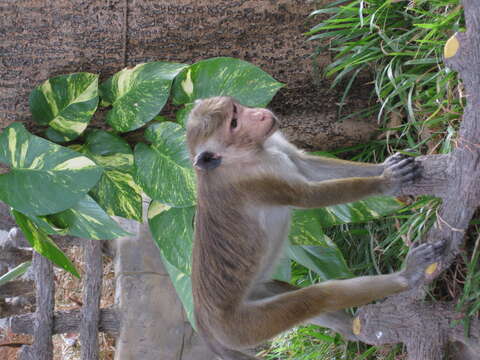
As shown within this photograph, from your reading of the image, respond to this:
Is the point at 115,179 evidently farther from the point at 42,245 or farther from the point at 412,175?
the point at 412,175

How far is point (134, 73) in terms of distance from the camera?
291 centimetres

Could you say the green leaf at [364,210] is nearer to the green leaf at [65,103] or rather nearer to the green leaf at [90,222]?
the green leaf at [90,222]

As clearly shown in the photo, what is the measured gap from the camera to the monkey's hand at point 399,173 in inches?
80.3

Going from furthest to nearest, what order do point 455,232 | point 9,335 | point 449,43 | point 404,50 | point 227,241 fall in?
point 9,335, point 404,50, point 227,241, point 455,232, point 449,43

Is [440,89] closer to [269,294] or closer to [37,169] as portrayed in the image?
[269,294]

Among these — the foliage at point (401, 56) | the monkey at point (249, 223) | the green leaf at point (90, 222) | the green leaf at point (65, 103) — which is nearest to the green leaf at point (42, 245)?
the green leaf at point (90, 222)

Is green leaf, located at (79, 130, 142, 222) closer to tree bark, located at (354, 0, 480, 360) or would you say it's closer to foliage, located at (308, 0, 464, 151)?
foliage, located at (308, 0, 464, 151)

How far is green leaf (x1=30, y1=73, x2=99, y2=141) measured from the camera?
2.95 m

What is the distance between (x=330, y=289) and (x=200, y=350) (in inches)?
81.8

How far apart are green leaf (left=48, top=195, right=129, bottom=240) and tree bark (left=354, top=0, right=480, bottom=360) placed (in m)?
1.25

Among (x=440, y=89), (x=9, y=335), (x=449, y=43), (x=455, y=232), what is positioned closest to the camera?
(x=449, y=43)

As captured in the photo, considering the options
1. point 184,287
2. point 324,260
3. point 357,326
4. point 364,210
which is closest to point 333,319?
point 357,326

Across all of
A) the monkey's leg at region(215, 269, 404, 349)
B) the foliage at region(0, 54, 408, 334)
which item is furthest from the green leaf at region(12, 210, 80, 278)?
the monkey's leg at region(215, 269, 404, 349)

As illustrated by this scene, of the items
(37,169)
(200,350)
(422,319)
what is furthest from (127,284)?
(422,319)
